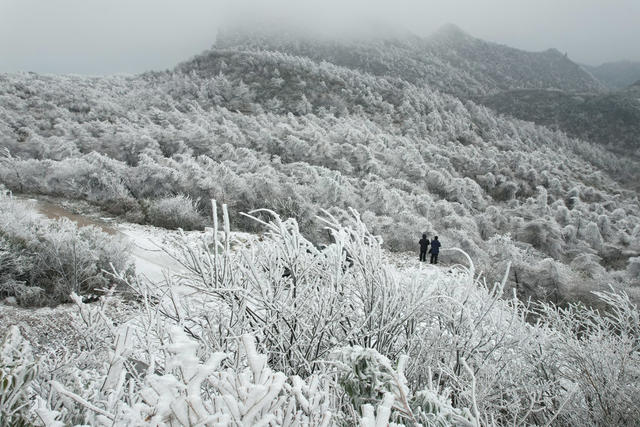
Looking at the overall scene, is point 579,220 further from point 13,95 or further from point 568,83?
point 568,83

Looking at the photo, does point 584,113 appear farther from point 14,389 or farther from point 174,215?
point 14,389

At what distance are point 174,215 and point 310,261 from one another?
9.80m

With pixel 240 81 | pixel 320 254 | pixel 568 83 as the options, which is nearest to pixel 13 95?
pixel 240 81

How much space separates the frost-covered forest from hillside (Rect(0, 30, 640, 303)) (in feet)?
0.42

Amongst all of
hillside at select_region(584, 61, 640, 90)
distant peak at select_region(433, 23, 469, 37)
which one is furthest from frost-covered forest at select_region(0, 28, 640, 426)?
hillside at select_region(584, 61, 640, 90)

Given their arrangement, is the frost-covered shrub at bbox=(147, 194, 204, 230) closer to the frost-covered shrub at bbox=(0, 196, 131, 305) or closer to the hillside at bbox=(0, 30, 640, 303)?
the hillside at bbox=(0, 30, 640, 303)

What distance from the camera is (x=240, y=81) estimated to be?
40.1 metres

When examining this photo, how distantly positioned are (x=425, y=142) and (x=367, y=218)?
17238mm

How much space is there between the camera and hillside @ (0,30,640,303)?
44.5 ft

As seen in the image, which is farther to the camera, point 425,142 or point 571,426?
point 425,142

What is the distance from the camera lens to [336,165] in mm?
21547

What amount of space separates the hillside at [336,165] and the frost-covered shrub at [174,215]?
0.04 meters

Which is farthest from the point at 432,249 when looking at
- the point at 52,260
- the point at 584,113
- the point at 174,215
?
the point at 584,113

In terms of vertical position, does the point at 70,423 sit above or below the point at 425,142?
above
